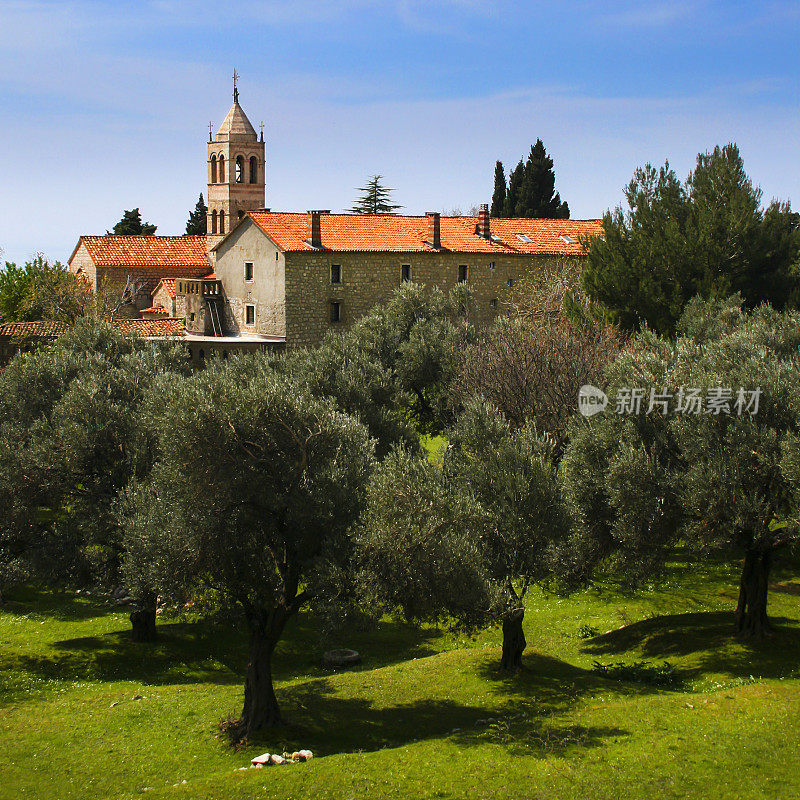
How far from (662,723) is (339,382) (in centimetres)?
1653

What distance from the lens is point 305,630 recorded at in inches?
1029

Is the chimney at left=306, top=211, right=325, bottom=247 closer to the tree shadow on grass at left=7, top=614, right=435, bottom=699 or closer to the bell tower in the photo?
the bell tower

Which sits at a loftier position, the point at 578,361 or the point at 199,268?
the point at 199,268

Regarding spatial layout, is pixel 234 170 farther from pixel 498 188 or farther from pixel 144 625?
pixel 144 625

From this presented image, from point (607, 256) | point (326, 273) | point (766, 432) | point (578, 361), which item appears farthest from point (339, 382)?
point (326, 273)

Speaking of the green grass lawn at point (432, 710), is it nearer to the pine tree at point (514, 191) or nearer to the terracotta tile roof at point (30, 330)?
the terracotta tile roof at point (30, 330)

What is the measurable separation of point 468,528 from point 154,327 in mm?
41513

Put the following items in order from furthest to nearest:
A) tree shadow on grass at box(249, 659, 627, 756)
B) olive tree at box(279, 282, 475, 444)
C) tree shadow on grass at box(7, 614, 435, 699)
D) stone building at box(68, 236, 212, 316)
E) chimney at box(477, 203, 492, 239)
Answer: stone building at box(68, 236, 212, 316) < chimney at box(477, 203, 492, 239) < olive tree at box(279, 282, 475, 444) < tree shadow on grass at box(7, 614, 435, 699) < tree shadow on grass at box(249, 659, 627, 756)

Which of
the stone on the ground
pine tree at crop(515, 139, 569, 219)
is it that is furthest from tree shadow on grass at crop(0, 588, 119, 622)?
pine tree at crop(515, 139, 569, 219)

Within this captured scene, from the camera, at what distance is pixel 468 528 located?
59.9 feet

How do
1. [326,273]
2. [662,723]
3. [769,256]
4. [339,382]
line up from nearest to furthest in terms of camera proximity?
[662,723] < [339,382] < [769,256] < [326,273]

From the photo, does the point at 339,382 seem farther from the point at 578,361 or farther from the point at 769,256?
the point at 769,256

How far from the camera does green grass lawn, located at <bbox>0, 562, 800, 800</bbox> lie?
15.5 meters

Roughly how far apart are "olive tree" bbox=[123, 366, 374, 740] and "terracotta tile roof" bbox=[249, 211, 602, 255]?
38.9 m
